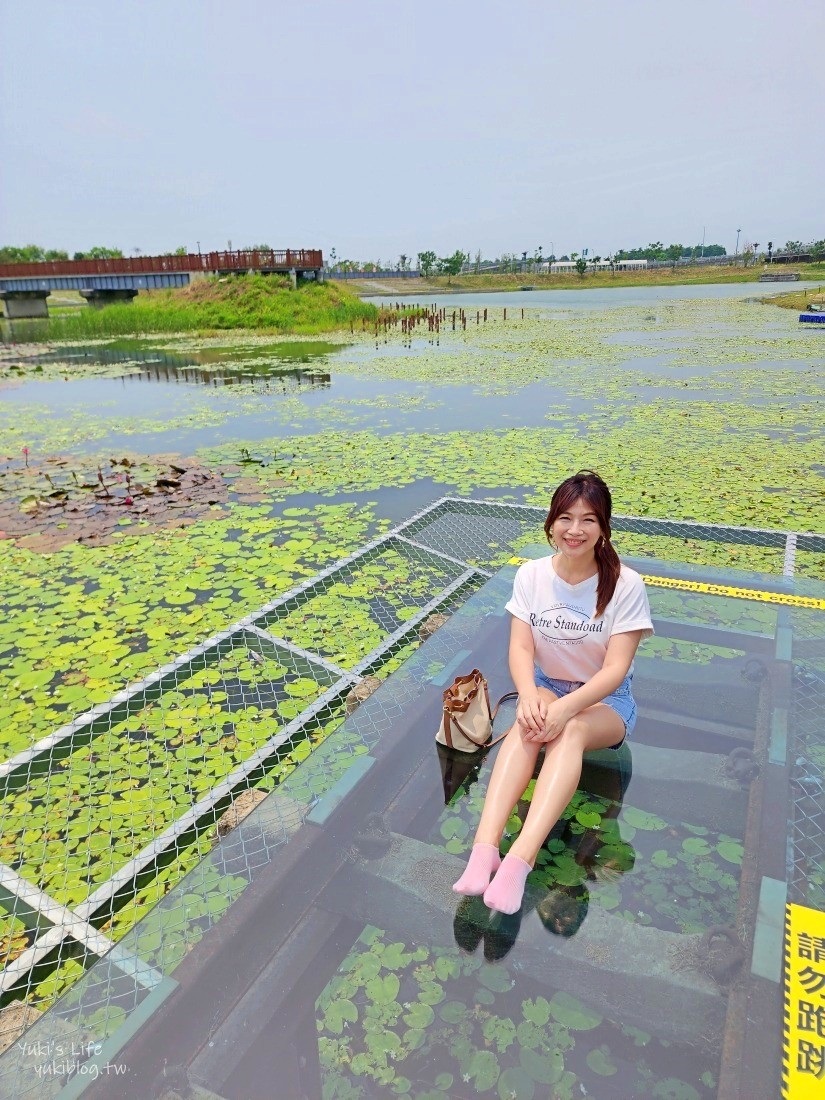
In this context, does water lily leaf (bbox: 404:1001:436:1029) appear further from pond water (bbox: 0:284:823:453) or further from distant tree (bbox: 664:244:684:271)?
distant tree (bbox: 664:244:684:271)

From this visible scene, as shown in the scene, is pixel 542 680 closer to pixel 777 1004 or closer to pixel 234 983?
pixel 777 1004

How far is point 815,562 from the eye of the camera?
13.0ft

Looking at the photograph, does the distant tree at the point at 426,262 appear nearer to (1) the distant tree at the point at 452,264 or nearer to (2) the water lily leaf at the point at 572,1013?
(1) the distant tree at the point at 452,264

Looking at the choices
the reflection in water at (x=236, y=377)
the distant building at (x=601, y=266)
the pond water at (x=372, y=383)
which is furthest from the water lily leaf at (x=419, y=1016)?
the distant building at (x=601, y=266)

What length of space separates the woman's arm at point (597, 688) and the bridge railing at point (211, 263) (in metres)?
29.5

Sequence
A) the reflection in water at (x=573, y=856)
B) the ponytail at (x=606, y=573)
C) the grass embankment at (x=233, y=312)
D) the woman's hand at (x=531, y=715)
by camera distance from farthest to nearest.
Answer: the grass embankment at (x=233, y=312) < the ponytail at (x=606, y=573) < the woman's hand at (x=531, y=715) < the reflection in water at (x=573, y=856)

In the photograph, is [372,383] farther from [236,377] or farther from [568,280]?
[568,280]

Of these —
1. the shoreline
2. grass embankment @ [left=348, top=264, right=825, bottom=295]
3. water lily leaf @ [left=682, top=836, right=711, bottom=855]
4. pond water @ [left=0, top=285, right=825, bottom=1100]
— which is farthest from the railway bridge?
grass embankment @ [left=348, top=264, right=825, bottom=295]

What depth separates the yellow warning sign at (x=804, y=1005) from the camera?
46.6 inches

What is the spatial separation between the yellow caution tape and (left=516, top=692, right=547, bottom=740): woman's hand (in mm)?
1323

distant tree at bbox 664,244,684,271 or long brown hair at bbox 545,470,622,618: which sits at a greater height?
distant tree at bbox 664,244,684,271

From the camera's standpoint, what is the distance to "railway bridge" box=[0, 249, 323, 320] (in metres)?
28.0

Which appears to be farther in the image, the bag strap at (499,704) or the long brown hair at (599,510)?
the bag strap at (499,704)

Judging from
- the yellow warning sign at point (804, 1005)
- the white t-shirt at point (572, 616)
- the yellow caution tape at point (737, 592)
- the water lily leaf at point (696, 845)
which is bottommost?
the water lily leaf at point (696, 845)
